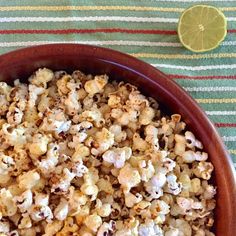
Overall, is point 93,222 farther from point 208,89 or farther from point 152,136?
point 208,89

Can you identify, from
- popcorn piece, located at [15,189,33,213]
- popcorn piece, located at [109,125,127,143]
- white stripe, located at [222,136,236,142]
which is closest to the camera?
popcorn piece, located at [15,189,33,213]

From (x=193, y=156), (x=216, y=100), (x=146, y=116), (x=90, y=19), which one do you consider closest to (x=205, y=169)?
(x=193, y=156)

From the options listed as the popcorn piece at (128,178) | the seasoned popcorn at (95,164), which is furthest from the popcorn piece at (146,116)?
the popcorn piece at (128,178)

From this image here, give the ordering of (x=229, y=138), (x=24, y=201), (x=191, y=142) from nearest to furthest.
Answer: (x=24, y=201)
(x=191, y=142)
(x=229, y=138)

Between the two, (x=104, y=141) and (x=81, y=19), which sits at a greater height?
(x=81, y=19)

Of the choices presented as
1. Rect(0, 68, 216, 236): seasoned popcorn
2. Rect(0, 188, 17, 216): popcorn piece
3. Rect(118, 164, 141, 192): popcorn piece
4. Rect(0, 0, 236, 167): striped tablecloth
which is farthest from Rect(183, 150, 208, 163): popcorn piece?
Rect(0, 188, 17, 216): popcorn piece

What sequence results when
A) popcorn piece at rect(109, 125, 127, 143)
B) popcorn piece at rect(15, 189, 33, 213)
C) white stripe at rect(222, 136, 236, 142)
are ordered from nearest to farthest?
popcorn piece at rect(15, 189, 33, 213), popcorn piece at rect(109, 125, 127, 143), white stripe at rect(222, 136, 236, 142)

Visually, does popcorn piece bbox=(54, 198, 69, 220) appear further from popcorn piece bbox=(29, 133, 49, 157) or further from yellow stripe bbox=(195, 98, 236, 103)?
yellow stripe bbox=(195, 98, 236, 103)
